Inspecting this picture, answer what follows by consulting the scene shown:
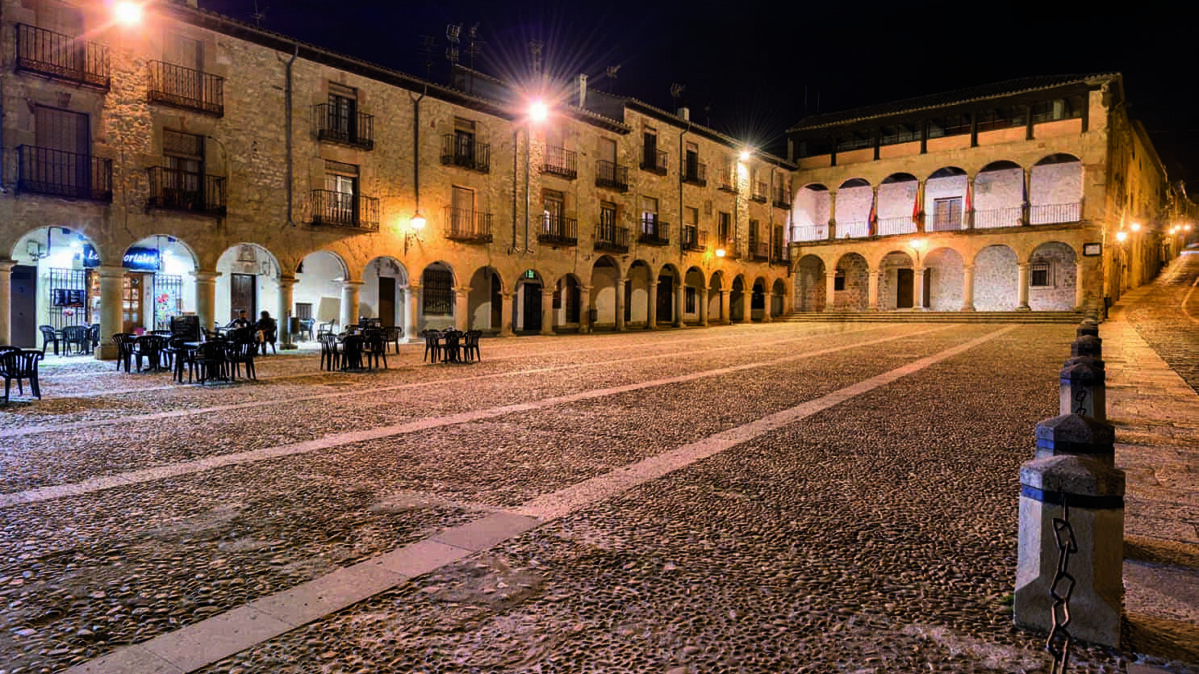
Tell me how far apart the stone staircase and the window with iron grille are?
1953 centimetres

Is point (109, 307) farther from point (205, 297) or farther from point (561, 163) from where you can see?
point (561, 163)

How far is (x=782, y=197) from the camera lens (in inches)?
1495

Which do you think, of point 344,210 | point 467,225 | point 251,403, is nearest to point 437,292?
point 467,225

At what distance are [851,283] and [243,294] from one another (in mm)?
30943

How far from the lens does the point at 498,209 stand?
2333 cm

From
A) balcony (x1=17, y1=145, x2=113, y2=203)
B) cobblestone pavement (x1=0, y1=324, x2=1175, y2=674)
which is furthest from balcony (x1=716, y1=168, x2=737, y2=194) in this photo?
cobblestone pavement (x1=0, y1=324, x2=1175, y2=674)

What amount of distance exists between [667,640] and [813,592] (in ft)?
2.49

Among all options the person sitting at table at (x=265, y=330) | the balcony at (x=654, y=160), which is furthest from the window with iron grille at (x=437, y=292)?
the balcony at (x=654, y=160)

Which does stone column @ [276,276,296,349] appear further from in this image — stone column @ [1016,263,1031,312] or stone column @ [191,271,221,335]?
stone column @ [1016,263,1031,312]

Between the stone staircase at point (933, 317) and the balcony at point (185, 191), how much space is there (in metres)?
27.7

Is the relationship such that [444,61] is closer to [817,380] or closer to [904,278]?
[817,380]

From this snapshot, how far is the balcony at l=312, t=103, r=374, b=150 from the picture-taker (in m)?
18.6

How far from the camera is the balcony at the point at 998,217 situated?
109 ft

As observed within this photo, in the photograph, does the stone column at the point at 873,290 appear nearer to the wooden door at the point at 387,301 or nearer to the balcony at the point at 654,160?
the balcony at the point at 654,160
